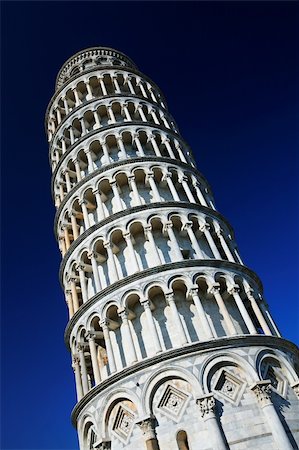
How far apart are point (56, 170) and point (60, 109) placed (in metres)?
6.18

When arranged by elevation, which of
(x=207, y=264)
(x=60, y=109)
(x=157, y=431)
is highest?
(x=60, y=109)

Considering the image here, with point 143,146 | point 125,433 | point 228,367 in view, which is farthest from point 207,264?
point 143,146

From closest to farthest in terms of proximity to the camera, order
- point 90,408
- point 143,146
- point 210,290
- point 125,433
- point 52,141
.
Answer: point 125,433
point 90,408
point 210,290
point 143,146
point 52,141

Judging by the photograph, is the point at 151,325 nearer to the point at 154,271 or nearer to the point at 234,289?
the point at 154,271

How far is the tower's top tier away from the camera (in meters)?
34.7

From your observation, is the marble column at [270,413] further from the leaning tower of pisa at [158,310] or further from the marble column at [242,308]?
the marble column at [242,308]

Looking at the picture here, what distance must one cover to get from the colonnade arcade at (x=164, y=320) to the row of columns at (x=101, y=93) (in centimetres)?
1618

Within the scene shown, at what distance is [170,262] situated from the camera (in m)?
19.6

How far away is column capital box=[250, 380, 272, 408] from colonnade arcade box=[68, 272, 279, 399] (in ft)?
6.73

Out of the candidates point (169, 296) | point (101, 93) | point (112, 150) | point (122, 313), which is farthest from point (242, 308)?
point (101, 93)

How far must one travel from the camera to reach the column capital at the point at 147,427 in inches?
601

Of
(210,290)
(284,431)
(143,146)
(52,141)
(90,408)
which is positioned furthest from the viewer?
(52,141)

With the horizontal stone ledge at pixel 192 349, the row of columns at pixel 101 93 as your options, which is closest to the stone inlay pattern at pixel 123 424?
the horizontal stone ledge at pixel 192 349

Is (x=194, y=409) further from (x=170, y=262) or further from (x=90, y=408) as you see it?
(x=170, y=262)
